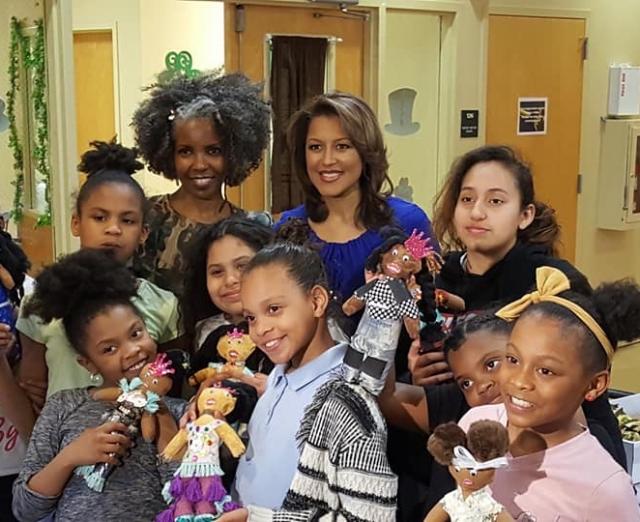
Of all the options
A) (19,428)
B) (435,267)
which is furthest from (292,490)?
(19,428)

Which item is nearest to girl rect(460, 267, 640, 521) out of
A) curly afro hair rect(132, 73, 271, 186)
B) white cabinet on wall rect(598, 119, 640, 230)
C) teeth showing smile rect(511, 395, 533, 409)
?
teeth showing smile rect(511, 395, 533, 409)

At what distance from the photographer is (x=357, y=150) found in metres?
2.30

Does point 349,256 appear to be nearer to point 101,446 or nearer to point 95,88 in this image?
point 101,446

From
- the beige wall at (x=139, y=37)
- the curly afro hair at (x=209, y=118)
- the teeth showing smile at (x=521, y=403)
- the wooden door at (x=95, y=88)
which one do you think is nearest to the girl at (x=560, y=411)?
the teeth showing smile at (x=521, y=403)

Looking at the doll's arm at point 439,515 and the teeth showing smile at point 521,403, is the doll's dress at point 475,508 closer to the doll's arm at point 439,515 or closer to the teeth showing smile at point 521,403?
the doll's arm at point 439,515

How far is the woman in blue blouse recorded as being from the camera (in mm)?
2277

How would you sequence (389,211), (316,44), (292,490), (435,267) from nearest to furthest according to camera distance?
(292,490) → (435,267) → (389,211) → (316,44)

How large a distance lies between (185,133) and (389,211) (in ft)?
2.17

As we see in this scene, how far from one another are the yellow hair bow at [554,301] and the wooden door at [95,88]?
142 inches

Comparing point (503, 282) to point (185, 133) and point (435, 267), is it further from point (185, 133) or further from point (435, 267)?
point (185, 133)

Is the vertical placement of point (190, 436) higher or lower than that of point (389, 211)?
lower

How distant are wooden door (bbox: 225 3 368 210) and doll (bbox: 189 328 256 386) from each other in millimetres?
2527

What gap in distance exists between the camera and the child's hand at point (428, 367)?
5.81ft

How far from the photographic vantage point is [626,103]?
5.76 m
